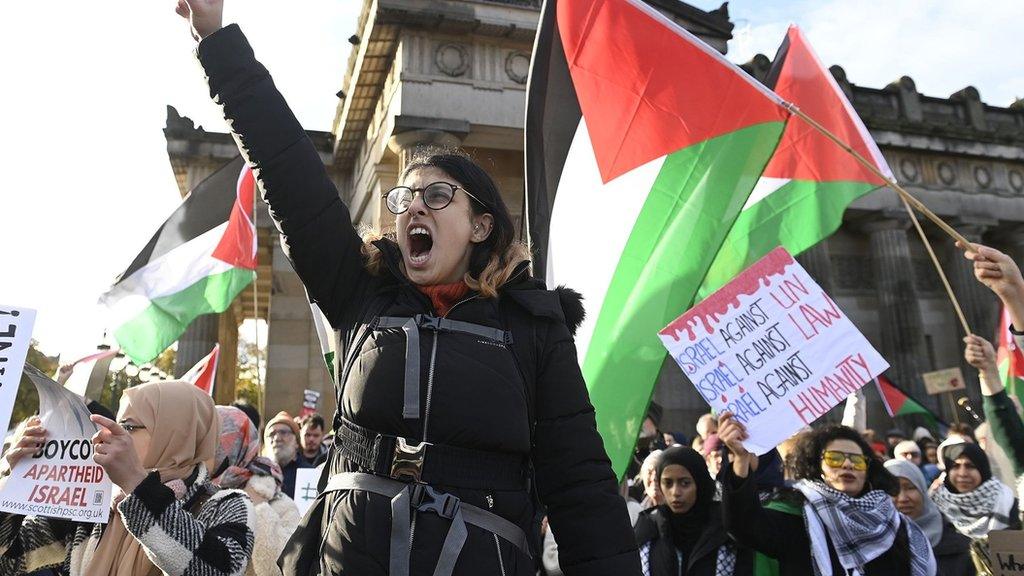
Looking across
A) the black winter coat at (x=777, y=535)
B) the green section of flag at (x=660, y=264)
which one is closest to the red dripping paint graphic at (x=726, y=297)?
the green section of flag at (x=660, y=264)

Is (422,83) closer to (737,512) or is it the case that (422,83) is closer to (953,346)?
(737,512)

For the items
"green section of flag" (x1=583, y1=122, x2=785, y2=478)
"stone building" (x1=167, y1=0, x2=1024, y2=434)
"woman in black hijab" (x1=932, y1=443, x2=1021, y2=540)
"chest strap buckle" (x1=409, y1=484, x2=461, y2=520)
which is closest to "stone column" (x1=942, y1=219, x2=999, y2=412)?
"stone building" (x1=167, y1=0, x2=1024, y2=434)

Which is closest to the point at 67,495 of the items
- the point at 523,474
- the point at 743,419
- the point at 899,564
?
the point at 523,474

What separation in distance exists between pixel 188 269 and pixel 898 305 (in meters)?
22.7

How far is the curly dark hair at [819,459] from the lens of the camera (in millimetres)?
4449

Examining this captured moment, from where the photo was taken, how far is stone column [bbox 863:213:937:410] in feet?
82.0

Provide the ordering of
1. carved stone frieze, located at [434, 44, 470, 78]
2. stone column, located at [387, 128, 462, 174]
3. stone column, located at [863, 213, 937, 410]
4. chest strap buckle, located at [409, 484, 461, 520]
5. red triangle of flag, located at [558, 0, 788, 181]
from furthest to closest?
1. stone column, located at [863, 213, 937, 410]
2. carved stone frieze, located at [434, 44, 470, 78]
3. stone column, located at [387, 128, 462, 174]
4. red triangle of flag, located at [558, 0, 788, 181]
5. chest strap buckle, located at [409, 484, 461, 520]

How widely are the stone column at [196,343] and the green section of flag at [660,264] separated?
695 inches

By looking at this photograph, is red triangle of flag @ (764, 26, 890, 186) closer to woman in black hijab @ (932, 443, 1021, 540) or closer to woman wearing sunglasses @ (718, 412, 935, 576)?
woman in black hijab @ (932, 443, 1021, 540)

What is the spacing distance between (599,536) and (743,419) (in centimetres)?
217

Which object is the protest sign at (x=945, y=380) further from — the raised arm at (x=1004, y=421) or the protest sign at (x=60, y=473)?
the protest sign at (x=60, y=473)

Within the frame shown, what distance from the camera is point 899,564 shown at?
422cm

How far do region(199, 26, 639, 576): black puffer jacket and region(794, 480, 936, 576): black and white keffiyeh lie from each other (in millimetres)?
2570

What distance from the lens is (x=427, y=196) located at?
2260 mm
